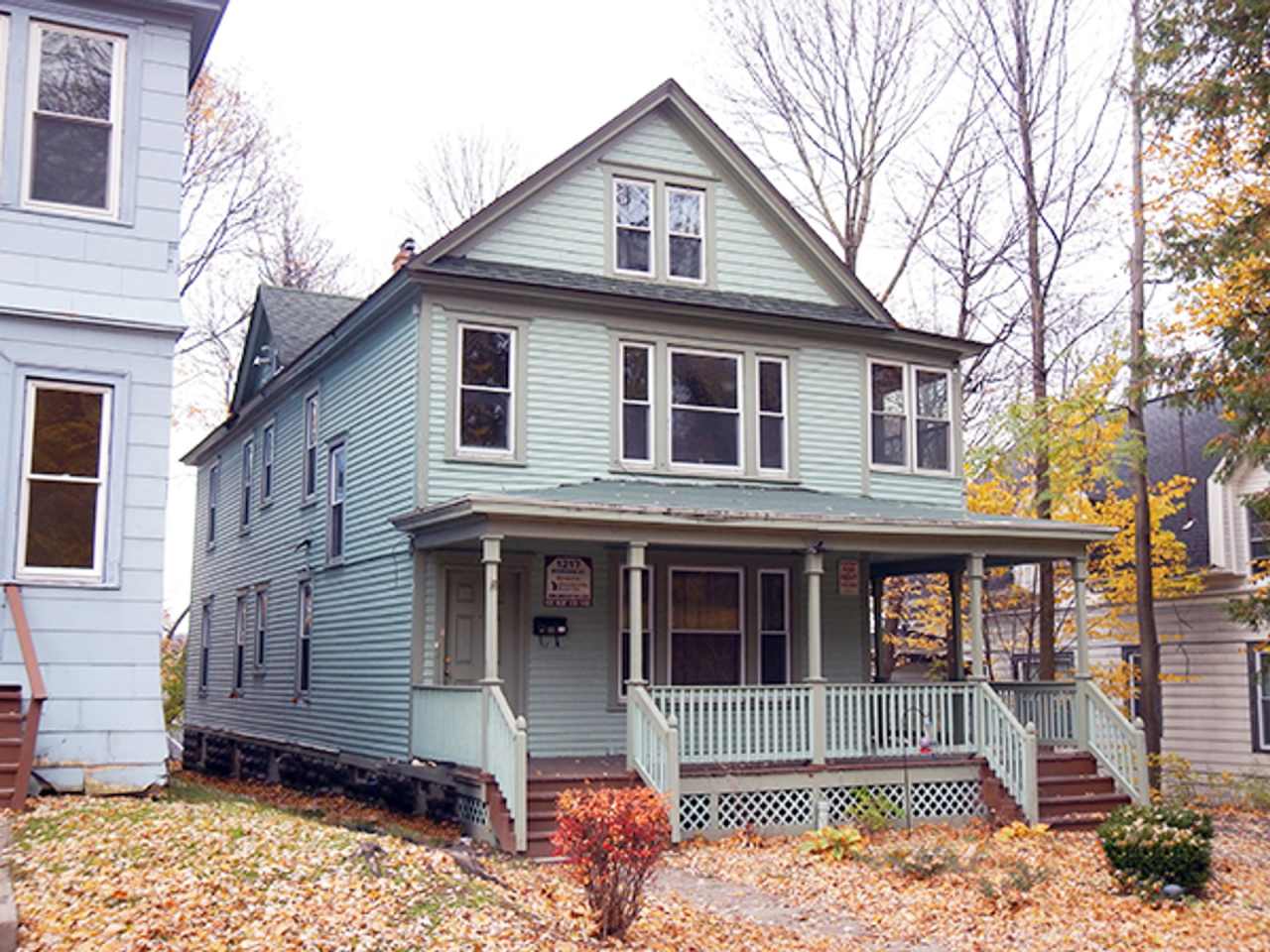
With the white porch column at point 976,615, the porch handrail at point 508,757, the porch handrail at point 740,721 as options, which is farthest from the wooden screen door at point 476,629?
the white porch column at point 976,615

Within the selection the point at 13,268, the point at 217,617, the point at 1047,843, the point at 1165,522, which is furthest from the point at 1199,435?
the point at 13,268

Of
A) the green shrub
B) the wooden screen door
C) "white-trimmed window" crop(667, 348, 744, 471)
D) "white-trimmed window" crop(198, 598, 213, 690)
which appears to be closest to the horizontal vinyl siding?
the wooden screen door

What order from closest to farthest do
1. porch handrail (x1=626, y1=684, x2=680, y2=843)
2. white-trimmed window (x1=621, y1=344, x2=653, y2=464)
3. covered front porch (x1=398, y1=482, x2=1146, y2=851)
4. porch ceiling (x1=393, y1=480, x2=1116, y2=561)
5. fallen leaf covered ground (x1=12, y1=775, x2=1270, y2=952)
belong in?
1. fallen leaf covered ground (x1=12, y1=775, x2=1270, y2=952)
2. porch handrail (x1=626, y1=684, x2=680, y2=843)
3. porch ceiling (x1=393, y1=480, x2=1116, y2=561)
4. covered front porch (x1=398, y1=482, x2=1146, y2=851)
5. white-trimmed window (x1=621, y1=344, x2=653, y2=464)

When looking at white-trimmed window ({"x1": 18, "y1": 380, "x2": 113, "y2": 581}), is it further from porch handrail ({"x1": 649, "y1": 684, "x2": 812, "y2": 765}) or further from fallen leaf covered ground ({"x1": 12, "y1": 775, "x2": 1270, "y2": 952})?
porch handrail ({"x1": 649, "y1": 684, "x2": 812, "y2": 765})

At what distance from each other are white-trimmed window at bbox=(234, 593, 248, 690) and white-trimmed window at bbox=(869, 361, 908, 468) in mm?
11588

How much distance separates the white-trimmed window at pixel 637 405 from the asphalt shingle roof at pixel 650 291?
774 mm

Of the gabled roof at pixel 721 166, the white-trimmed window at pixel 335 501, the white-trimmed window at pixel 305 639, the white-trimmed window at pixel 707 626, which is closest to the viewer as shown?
the gabled roof at pixel 721 166

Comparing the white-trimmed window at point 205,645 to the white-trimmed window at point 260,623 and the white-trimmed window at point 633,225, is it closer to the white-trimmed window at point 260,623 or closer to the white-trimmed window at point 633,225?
the white-trimmed window at point 260,623

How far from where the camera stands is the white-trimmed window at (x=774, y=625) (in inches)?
709

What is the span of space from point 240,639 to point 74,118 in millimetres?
13553

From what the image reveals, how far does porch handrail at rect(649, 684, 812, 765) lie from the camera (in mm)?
14656

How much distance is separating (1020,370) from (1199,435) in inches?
213

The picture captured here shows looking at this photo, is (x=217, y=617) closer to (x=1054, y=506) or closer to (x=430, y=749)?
(x=430, y=749)

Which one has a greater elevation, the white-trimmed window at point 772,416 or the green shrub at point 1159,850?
the white-trimmed window at point 772,416
